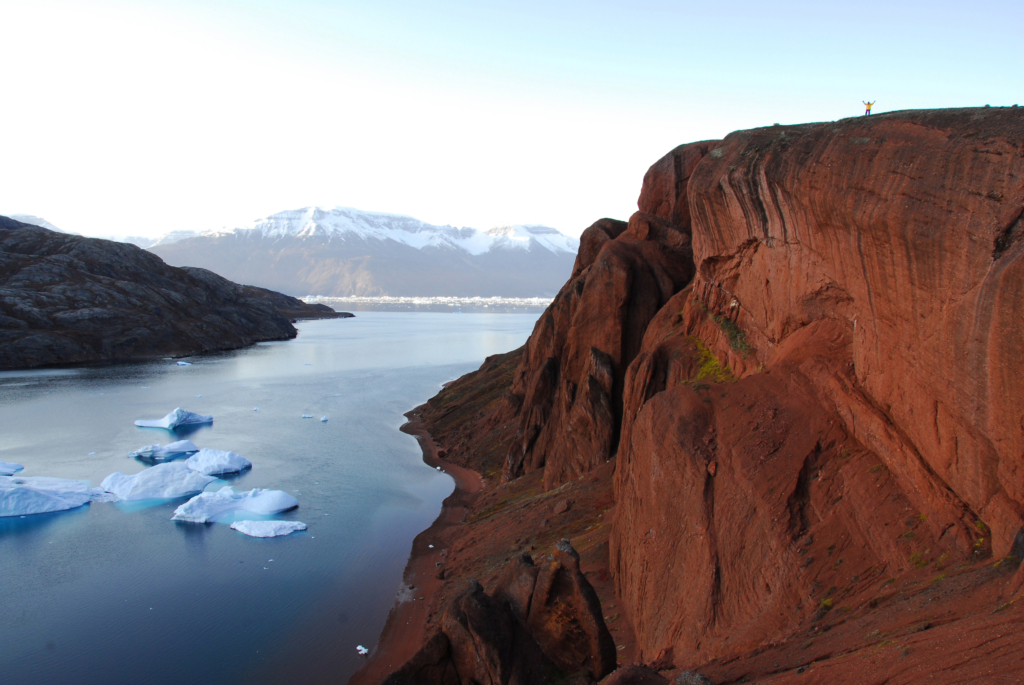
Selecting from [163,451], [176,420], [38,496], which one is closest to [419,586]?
[38,496]

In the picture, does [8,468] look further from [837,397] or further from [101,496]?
[837,397]

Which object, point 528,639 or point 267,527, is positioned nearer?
point 528,639

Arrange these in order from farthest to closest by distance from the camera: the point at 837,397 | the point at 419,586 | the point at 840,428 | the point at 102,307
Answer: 1. the point at 102,307
2. the point at 419,586
3. the point at 837,397
4. the point at 840,428

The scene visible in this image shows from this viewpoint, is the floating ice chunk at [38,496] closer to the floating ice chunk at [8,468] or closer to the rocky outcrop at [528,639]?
the floating ice chunk at [8,468]

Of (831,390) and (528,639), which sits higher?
(831,390)

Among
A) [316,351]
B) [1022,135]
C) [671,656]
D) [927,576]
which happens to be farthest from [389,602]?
[316,351]

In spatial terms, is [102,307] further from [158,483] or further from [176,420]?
[158,483]

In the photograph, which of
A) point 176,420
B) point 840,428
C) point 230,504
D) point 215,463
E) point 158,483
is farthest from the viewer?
point 176,420

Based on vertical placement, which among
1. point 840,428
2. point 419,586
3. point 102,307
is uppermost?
point 102,307
